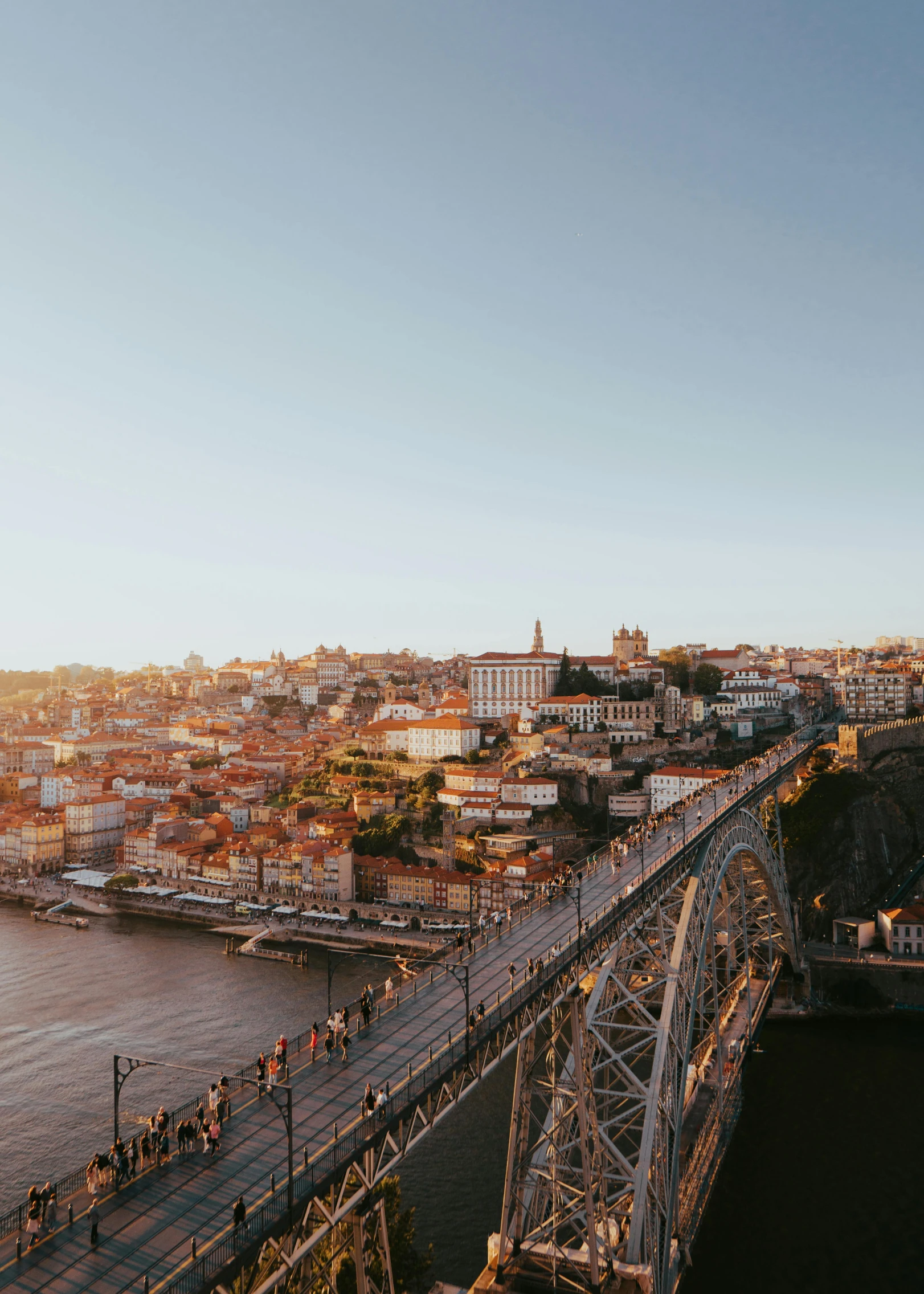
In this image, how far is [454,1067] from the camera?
10523mm

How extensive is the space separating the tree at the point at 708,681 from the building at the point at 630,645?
45.0ft

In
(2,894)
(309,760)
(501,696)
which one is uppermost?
(501,696)

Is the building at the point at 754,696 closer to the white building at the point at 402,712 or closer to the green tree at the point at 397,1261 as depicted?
the white building at the point at 402,712

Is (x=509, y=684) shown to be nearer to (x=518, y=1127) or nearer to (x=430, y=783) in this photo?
(x=430, y=783)

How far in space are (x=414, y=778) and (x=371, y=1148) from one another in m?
53.7

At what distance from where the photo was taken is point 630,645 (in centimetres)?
9119

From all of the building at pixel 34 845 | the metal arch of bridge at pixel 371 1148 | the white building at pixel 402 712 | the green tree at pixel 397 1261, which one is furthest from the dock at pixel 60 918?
the metal arch of bridge at pixel 371 1148

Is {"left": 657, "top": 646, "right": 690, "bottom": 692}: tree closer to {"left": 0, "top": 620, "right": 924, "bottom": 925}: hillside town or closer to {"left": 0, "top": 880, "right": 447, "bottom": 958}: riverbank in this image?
{"left": 0, "top": 620, "right": 924, "bottom": 925}: hillside town

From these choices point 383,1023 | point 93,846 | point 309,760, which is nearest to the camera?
point 383,1023

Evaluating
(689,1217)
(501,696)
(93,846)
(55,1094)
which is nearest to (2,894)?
(93,846)

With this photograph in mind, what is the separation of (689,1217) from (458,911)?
29466 mm

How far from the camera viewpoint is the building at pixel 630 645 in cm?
9075

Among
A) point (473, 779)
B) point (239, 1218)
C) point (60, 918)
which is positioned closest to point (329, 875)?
point (473, 779)

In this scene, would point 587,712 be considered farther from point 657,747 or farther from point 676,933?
point 676,933
